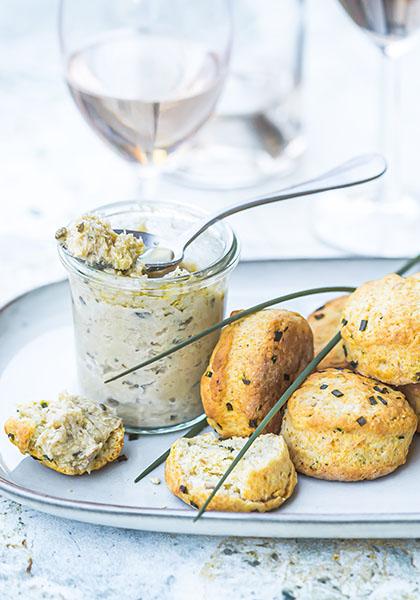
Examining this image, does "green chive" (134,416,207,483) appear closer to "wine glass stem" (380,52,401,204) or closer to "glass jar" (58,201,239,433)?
"glass jar" (58,201,239,433)

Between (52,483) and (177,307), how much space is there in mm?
321

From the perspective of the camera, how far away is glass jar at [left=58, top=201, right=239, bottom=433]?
1.58 metres

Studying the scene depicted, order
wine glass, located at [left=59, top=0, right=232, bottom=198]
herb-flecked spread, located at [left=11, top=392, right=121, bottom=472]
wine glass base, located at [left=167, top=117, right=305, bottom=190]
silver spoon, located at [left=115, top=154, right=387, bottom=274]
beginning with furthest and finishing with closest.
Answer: wine glass base, located at [left=167, top=117, right=305, bottom=190]
wine glass, located at [left=59, top=0, right=232, bottom=198]
silver spoon, located at [left=115, top=154, right=387, bottom=274]
herb-flecked spread, located at [left=11, top=392, right=121, bottom=472]

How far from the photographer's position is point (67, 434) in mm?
1543

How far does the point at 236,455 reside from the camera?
152cm

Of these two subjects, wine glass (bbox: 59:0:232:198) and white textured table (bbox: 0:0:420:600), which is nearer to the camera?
white textured table (bbox: 0:0:420:600)

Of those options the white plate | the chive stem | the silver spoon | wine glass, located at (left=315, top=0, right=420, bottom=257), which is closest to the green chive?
the white plate

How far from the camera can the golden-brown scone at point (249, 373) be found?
1.57 m

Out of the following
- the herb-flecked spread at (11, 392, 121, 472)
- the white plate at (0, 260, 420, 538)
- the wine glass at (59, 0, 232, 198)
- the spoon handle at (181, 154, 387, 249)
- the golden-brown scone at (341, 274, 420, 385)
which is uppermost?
the wine glass at (59, 0, 232, 198)

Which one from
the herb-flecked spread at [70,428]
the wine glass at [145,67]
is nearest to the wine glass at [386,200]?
the wine glass at [145,67]

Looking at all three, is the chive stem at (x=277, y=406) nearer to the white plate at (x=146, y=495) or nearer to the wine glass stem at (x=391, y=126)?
the white plate at (x=146, y=495)

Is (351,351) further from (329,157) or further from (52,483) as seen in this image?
(329,157)

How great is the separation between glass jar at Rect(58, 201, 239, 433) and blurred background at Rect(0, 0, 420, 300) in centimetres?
60

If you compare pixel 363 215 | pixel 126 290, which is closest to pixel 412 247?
pixel 363 215
